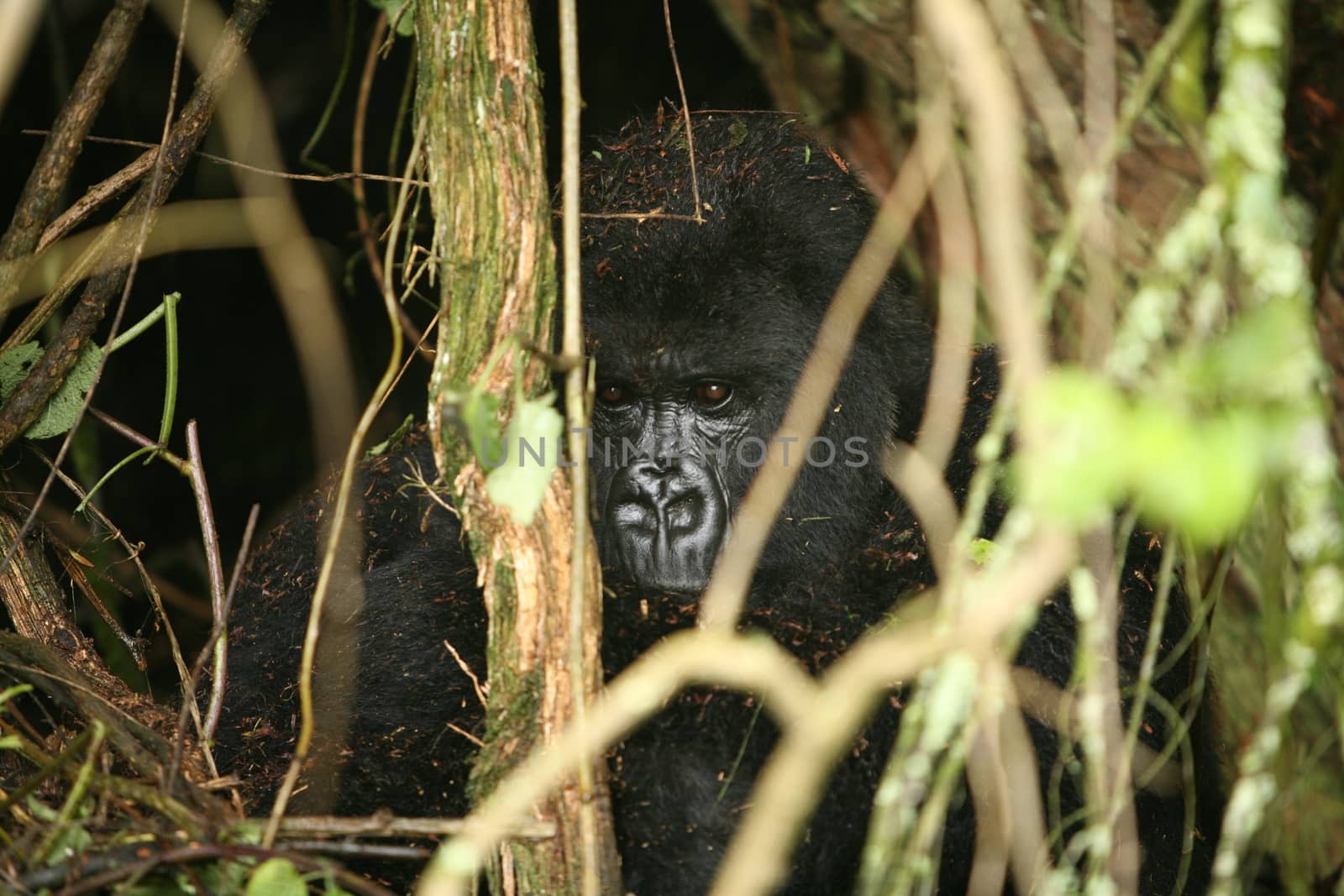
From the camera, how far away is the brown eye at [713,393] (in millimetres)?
2852

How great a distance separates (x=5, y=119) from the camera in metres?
3.50

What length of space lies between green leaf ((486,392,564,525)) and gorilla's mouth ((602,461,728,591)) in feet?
3.53

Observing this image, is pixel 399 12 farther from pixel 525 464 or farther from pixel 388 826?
pixel 388 826

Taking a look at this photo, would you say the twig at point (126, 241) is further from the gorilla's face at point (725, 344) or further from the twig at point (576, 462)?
the twig at point (576, 462)

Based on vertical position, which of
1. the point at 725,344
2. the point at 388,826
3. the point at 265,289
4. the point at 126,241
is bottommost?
the point at 265,289

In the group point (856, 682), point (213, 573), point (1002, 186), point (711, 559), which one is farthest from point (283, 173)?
point (856, 682)

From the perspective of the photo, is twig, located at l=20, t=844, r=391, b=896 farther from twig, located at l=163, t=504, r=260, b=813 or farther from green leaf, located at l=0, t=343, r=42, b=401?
green leaf, located at l=0, t=343, r=42, b=401

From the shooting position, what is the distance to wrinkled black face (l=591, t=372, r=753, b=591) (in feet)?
8.73

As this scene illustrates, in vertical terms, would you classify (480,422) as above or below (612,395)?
above

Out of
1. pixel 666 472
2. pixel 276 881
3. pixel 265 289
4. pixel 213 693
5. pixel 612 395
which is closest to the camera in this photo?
pixel 276 881

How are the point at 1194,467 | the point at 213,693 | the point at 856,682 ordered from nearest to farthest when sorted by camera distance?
the point at 1194,467 < the point at 856,682 < the point at 213,693

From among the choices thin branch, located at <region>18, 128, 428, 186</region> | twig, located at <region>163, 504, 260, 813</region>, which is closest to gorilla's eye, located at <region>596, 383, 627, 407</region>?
thin branch, located at <region>18, 128, 428, 186</region>

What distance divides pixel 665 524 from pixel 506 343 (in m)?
1.11

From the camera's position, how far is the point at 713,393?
9.36 ft
